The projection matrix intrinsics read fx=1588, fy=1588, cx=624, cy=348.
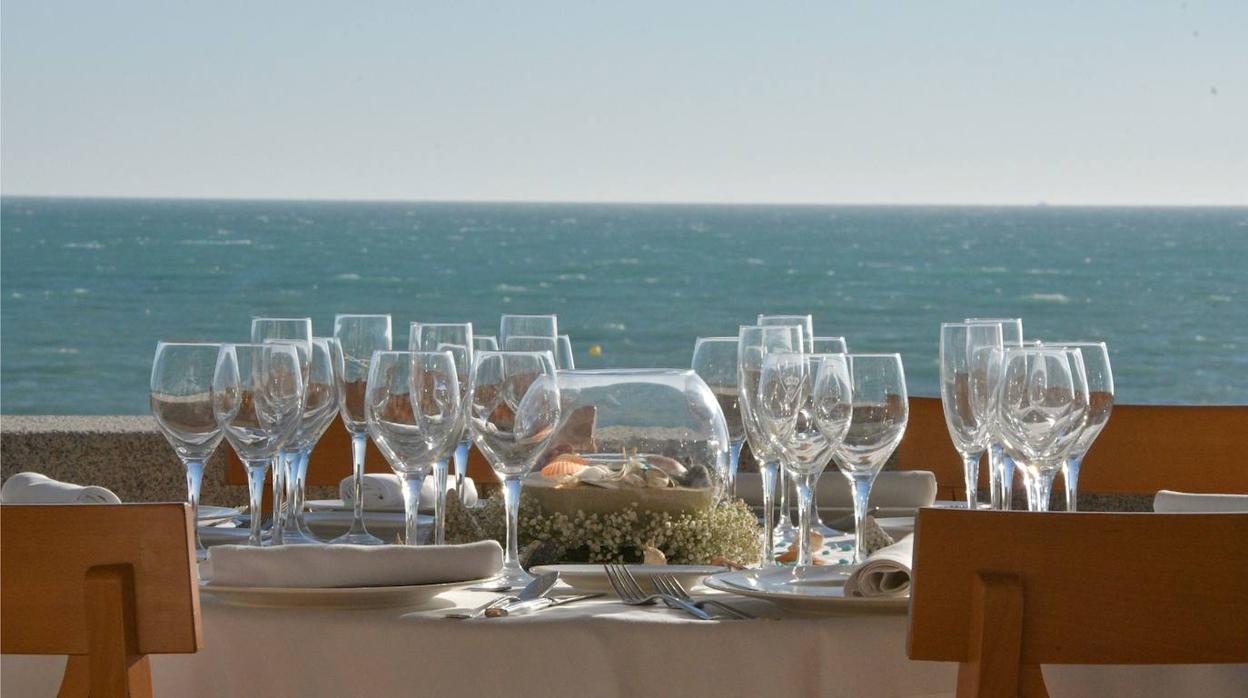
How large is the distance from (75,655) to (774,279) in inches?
1730

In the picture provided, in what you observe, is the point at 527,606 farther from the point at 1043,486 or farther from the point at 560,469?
the point at 1043,486

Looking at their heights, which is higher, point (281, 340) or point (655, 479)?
point (281, 340)

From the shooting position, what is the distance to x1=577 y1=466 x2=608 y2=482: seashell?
2.06 meters

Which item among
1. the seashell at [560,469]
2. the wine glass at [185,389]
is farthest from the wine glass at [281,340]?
the seashell at [560,469]

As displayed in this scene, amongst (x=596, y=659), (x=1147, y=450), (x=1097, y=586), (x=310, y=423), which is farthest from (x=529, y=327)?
(x=1147, y=450)

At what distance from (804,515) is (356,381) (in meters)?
0.74

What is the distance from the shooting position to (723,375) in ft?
7.77

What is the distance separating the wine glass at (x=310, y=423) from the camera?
7.18 feet

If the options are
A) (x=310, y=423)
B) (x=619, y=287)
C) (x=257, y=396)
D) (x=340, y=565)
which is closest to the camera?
(x=340, y=565)

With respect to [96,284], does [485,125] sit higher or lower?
higher

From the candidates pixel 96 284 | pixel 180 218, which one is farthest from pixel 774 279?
pixel 180 218

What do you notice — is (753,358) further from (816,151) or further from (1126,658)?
(816,151)

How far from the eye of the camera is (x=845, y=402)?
1.91 meters

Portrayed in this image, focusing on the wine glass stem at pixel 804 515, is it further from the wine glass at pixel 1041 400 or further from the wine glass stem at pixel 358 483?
the wine glass stem at pixel 358 483
